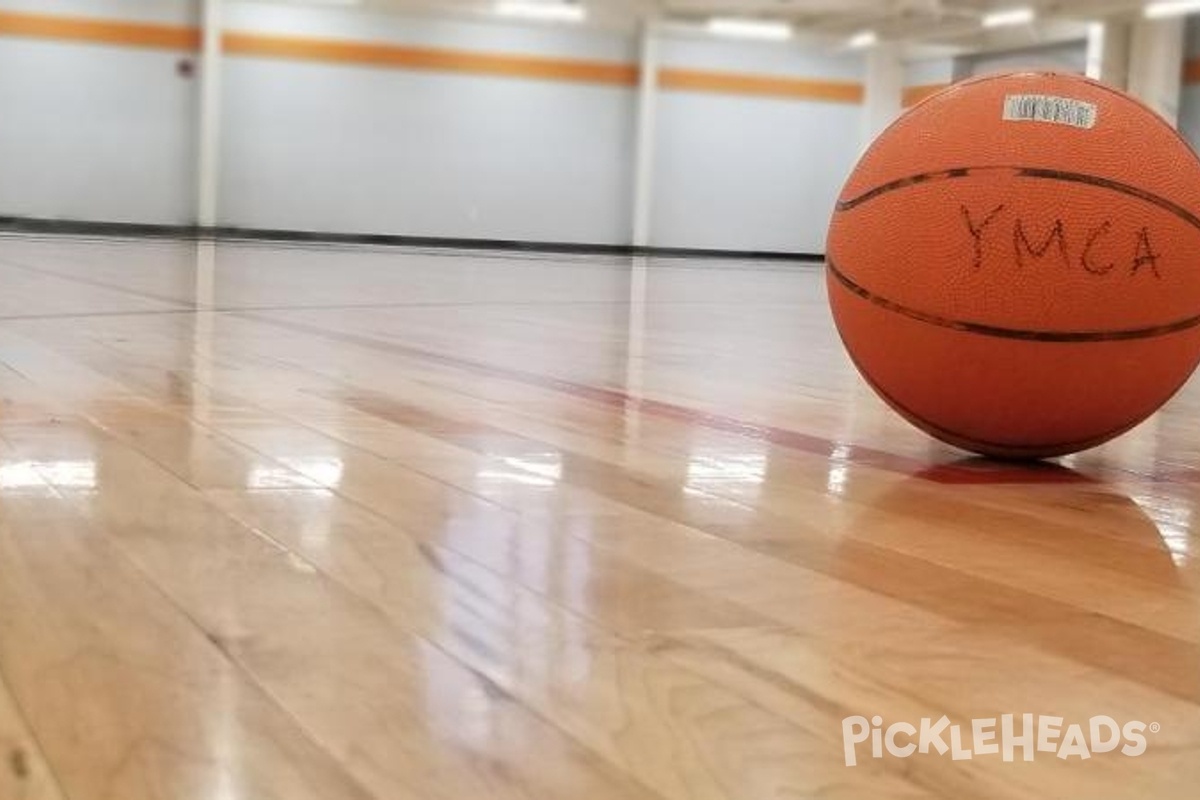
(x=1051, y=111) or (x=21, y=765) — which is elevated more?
(x=1051, y=111)

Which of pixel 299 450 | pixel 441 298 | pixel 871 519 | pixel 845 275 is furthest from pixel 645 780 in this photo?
pixel 441 298

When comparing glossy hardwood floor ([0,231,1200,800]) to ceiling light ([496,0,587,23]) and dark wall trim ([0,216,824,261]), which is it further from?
ceiling light ([496,0,587,23])

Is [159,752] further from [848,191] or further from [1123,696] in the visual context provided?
[848,191]

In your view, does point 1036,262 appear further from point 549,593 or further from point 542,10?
point 542,10

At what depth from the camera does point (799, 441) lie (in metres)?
2.31

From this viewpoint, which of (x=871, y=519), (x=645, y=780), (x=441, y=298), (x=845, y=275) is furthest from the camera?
(x=441, y=298)

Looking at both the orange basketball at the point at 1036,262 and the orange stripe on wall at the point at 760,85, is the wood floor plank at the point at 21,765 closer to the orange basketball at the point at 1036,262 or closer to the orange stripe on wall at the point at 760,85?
the orange basketball at the point at 1036,262

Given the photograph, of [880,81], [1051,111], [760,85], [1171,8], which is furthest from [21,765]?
[880,81]

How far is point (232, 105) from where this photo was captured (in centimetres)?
1310

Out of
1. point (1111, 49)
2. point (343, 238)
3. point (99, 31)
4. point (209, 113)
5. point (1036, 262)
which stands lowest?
point (343, 238)

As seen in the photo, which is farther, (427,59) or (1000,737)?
(427,59)

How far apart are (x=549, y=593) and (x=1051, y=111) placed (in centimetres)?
112

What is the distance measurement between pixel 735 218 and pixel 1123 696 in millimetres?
14071

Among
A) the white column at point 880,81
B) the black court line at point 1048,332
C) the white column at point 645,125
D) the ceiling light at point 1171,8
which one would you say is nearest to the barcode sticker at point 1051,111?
the black court line at point 1048,332
